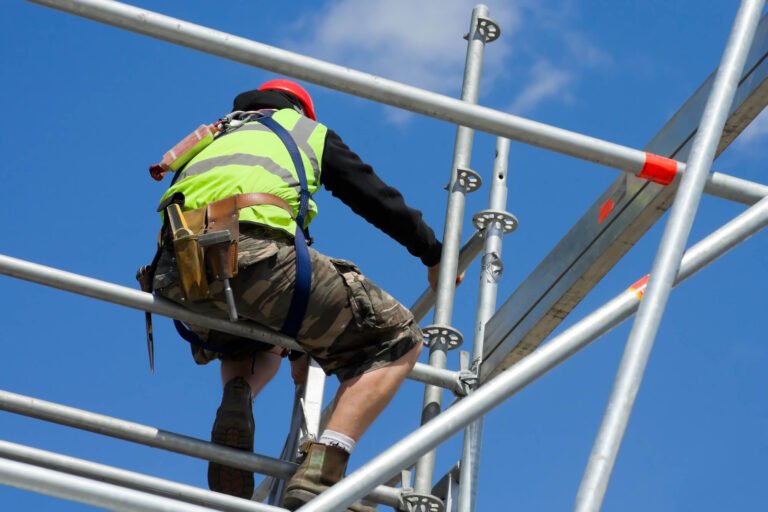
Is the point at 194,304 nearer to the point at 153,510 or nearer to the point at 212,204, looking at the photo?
the point at 212,204

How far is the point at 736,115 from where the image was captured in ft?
20.4

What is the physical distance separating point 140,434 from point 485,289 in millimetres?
1868

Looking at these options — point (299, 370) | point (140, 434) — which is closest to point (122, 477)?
point (140, 434)

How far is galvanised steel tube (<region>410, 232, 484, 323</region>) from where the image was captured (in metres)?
7.72

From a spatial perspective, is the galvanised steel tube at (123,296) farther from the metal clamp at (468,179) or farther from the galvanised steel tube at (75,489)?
the galvanised steel tube at (75,489)

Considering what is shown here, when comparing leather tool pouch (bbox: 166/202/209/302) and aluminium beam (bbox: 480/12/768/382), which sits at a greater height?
aluminium beam (bbox: 480/12/768/382)

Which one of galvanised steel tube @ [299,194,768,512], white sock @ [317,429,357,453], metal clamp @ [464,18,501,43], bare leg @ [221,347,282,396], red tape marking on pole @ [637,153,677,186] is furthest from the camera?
metal clamp @ [464,18,501,43]

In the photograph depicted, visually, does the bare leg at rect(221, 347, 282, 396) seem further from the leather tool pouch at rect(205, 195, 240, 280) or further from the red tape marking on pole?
the red tape marking on pole

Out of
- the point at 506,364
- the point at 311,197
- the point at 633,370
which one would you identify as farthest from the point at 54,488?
the point at 506,364

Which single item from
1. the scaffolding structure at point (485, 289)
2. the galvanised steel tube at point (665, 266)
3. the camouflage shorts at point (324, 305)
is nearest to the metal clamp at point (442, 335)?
the scaffolding structure at point (485, 289)

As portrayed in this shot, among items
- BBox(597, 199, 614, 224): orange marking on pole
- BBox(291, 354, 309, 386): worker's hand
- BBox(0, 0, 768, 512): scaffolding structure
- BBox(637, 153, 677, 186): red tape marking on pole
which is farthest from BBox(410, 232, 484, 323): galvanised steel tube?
BBox(637, 153, 677, 186): red tape marking on pole

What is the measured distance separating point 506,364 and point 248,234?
1.43m

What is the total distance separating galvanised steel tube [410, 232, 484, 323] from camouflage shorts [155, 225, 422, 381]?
3.82ft

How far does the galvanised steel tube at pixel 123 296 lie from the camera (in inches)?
251
